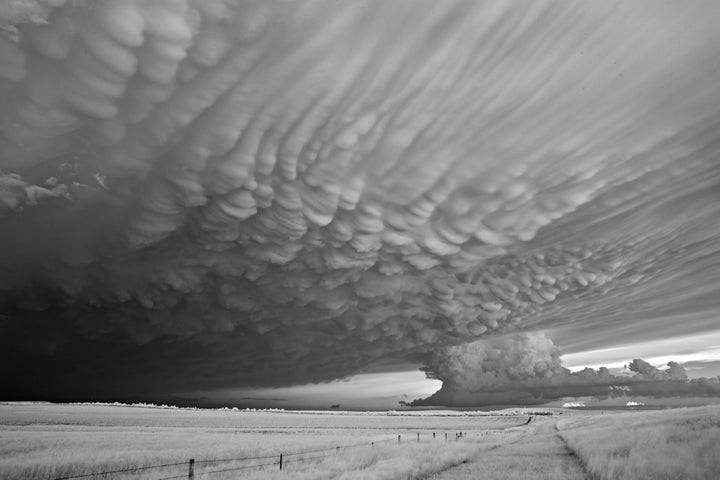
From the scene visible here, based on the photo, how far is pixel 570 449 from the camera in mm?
28344

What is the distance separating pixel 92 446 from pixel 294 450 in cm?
1364

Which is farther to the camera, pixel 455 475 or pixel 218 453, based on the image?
pixel 218 453

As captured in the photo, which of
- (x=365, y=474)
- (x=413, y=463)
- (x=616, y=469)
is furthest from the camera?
(x=413, y=463)

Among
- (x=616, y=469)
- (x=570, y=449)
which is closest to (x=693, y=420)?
(x=570, y=449)

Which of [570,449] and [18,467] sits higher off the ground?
[18,467]

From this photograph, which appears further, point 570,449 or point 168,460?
point 570,449

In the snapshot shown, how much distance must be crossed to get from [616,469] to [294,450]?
2124 cm

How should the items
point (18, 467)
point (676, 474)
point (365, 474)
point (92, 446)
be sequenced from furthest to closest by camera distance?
point (92, 446), point (18, 467), point (365, 474), point (676, 474)

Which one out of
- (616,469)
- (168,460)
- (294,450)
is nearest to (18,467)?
(168,460)

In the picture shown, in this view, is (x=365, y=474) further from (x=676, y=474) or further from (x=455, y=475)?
(x=676, y=474)

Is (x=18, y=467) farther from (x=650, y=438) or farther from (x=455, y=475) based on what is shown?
(x=650, y=438)

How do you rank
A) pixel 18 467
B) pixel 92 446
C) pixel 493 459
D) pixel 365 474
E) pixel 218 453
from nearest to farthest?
pixel 365 474, pixel 18 467, pixel 493 459, pixel 218 453, pixel 92 446

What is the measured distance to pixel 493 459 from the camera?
78.2 ft

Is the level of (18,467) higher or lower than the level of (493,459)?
higher
